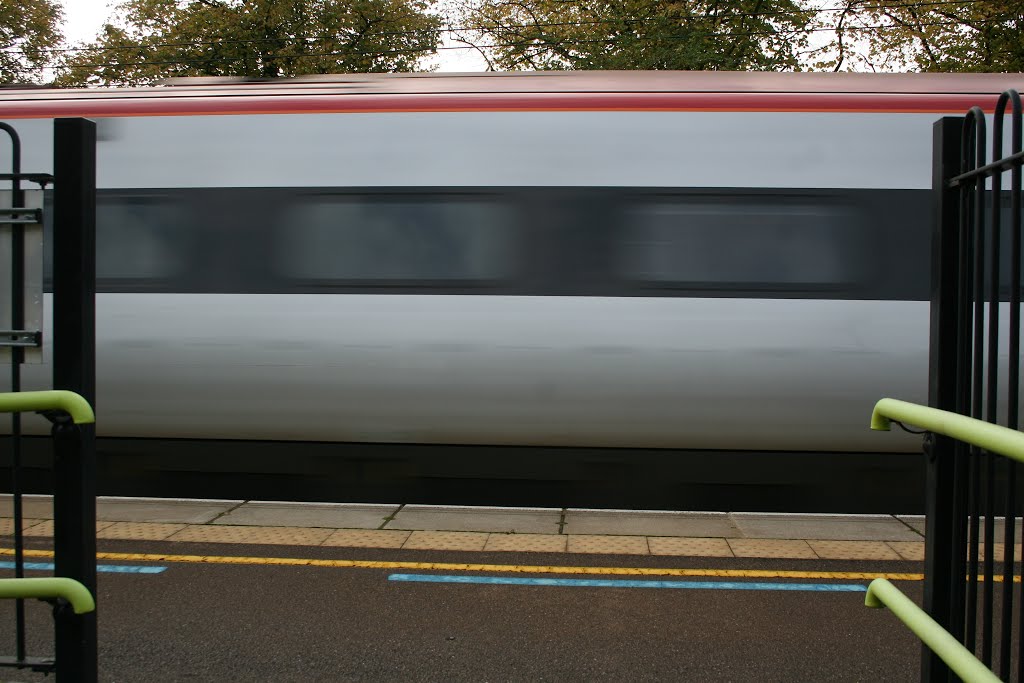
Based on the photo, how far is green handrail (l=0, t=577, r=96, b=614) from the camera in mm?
1964

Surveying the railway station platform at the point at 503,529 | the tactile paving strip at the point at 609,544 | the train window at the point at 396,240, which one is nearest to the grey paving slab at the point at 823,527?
the railway station platform at the point at 503,529

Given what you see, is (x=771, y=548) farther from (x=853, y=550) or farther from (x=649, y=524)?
(x=649, y=524)

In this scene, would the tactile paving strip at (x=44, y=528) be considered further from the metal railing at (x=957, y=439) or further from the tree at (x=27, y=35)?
the tree at (x=27, y=35)

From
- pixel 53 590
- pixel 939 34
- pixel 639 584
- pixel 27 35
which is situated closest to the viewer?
pixel 53 590

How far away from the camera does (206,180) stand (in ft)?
17.5

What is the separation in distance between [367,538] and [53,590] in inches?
126

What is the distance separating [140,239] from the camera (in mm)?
5363

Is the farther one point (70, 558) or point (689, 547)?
point (689, 547)

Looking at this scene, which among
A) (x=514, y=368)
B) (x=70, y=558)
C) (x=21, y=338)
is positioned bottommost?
(x=70, y=558)

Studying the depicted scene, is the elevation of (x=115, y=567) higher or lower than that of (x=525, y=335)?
lower

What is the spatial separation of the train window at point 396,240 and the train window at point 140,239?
0.76m

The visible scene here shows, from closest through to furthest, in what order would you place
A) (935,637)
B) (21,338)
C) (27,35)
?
(935,637)
(21,338)
(27,35)

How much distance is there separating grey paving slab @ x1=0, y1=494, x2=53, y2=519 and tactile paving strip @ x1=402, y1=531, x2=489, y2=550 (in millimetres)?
2633

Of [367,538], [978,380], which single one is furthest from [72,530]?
[367,538]
